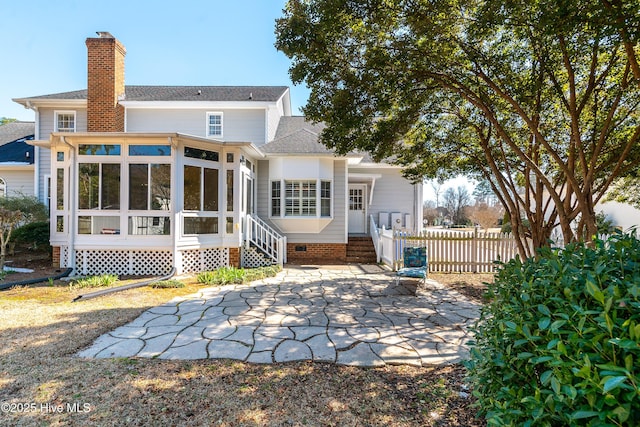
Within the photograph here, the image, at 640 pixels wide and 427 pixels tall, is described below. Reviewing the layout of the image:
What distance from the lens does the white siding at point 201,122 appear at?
1337cm

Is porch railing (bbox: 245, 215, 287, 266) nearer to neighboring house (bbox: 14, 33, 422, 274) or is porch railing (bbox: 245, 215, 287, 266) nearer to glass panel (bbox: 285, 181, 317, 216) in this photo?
neighboring house (bbox: 14, 33, 422, 274)

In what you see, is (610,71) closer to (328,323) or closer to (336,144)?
(336,144)

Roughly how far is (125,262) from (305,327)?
673 cm

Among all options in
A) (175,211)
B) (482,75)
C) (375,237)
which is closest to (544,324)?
(482,75)

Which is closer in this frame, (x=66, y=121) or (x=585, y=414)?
(x=585, y=414)

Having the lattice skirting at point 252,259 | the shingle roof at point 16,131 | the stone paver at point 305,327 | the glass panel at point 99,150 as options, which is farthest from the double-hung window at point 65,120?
the stone paver at point 305,327

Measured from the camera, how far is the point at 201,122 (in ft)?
44.1

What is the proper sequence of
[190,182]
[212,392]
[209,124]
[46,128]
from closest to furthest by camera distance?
[212,392] < [190,182] < [46,128] < [209,124]

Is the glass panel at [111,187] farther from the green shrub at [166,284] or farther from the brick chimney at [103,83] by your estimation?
the brick chimney at [103,83]

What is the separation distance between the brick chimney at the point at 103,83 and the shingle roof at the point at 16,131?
8026 mm

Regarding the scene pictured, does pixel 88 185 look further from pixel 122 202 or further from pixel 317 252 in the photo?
pixel 317 252

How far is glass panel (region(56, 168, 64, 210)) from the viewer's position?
339 inches

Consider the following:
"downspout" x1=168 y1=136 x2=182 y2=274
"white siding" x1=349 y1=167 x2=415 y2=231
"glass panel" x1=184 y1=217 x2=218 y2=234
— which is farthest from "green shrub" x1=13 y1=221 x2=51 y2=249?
"white siding" x1=349 y1=167 x2=415 y2=231

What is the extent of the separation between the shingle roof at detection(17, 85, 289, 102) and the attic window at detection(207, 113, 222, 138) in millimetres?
814
